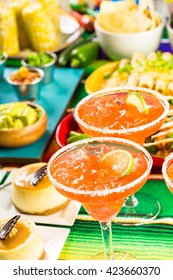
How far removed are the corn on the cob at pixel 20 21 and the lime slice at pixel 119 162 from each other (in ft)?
6.17


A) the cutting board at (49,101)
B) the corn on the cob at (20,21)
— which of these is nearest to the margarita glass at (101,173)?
the cutting board at (49,101)

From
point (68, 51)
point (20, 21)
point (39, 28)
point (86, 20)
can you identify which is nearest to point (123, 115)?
point (68, 51)

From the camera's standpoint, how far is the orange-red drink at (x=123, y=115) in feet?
5.27

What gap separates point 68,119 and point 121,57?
76cm

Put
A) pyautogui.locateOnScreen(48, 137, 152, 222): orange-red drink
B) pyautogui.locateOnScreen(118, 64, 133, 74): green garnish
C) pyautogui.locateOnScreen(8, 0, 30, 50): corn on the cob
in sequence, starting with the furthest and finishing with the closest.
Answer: pyautogui.locateOnScreen(8, 0, 30, 50): corn on the cob, pyautogui.locateOnScreen(118, 64, 133, 74): green garnish, pyautogui.locateOnScreen(48, 137, 152, 222): orange-red drink

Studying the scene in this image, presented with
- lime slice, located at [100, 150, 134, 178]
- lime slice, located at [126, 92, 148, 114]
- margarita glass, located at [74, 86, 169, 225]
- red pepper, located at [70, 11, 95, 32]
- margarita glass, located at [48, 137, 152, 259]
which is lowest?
red pepper, located at [70, 11, 95, 32]

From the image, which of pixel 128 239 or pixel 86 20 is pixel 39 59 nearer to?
pixel 86 20

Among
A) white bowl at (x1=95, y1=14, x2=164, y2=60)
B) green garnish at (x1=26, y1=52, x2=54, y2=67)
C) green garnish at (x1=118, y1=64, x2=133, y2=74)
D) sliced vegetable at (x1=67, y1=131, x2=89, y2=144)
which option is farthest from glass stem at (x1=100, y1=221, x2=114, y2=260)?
white bowl at (x1=95, y1=14, x2=164, y2=60)

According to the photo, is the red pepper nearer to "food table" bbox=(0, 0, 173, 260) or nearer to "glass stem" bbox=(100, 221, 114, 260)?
"food table" bbox=(0, 0, 173, 260)

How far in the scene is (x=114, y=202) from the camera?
136 centimetres

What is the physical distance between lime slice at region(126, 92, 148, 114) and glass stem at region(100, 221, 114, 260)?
1.24 feet

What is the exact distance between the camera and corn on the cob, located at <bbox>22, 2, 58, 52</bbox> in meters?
2.98

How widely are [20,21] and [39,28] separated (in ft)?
0.52

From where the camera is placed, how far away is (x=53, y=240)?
160 cm
